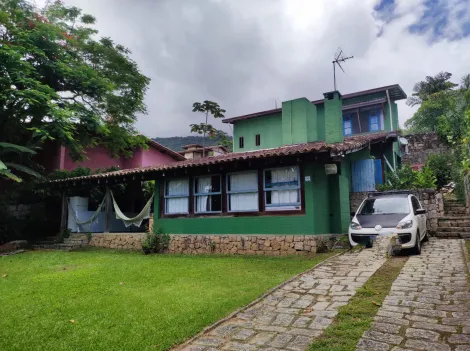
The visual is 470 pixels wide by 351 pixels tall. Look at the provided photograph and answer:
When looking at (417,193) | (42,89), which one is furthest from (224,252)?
(42,89)

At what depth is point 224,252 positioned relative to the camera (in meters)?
10.8

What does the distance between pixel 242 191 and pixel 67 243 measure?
27.6 feet

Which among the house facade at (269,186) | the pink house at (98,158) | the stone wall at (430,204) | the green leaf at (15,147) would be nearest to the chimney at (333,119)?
the house facade at (269,186)

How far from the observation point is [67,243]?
1427 cm

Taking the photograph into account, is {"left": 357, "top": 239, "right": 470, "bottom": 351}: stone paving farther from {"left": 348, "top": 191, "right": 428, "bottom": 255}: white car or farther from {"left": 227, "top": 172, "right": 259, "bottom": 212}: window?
{"left": 227, "top": 172, "right": 259, "bottom": 212}: window

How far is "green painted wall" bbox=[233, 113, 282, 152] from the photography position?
20.2 metres

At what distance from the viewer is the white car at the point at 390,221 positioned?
315 inches

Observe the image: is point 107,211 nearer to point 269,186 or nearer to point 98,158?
point 269,186

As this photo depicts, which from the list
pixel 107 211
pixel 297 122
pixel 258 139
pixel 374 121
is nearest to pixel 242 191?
pixel 107 211

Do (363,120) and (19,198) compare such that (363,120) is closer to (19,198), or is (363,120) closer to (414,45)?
(414,45)

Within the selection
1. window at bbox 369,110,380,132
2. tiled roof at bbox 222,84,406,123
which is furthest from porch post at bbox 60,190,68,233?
window at bbox 369,110,380,132

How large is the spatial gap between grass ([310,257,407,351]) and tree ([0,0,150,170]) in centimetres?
1269

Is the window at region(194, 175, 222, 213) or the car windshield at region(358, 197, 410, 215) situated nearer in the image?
the car windshield at region(358, 197, 410, 215)

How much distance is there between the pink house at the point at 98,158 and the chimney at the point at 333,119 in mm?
13388
